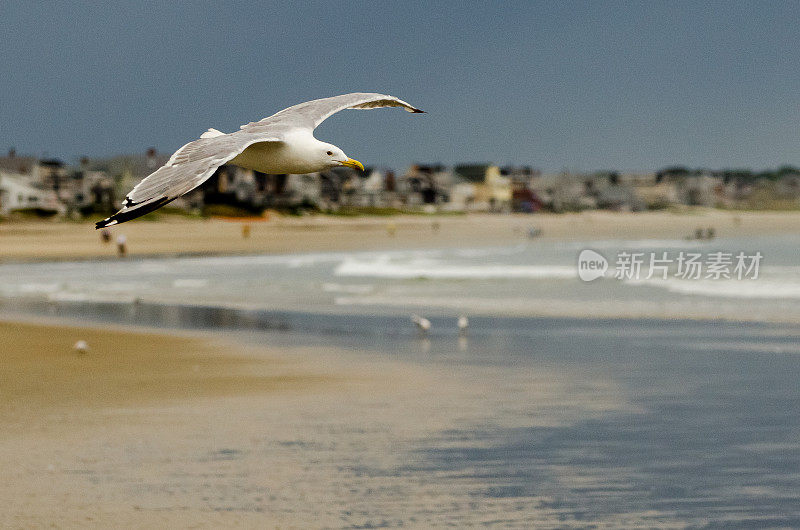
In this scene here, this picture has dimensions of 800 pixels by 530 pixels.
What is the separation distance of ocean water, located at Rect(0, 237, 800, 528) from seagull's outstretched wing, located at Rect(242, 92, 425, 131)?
135 inches

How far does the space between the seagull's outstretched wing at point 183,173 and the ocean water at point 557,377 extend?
3.91m

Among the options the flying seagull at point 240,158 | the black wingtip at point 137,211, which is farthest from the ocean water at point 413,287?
the black wingtip at point 137,211

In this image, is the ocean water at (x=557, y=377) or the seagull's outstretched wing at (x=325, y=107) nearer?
the seagull's outstretched wing at (x=325, y=107)

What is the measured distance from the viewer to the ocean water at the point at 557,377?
1029 centimetres

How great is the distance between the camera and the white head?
23.6 ft

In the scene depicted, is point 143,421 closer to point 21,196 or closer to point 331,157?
point 331,157

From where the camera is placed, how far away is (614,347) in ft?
65.8

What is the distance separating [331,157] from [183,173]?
43.3 inches

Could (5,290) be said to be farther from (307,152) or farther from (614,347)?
(307,152)

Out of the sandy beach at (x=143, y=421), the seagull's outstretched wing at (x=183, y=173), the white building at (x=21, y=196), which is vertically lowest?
the sandy beach at (x=143, y=421)

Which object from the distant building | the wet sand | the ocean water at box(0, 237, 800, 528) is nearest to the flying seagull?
the ocean water at box(0, 237, 800, 528)

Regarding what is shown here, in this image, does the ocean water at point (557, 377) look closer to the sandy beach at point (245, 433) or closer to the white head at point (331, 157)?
the sandy beach at point (245, 433)

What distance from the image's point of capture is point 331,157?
723cm

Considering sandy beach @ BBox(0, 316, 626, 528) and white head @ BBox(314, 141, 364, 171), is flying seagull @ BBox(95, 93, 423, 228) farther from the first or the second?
sandy beach @ BBox(0, 316, 626, 528)
